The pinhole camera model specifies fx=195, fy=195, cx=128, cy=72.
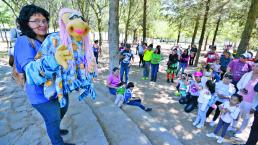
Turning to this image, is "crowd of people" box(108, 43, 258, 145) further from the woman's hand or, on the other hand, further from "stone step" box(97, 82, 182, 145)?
the woman's hand

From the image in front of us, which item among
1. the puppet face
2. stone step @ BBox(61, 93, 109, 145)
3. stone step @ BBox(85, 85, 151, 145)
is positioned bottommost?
stone step @ BBox(85, 85, 151, 145)

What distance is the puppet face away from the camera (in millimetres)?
2018

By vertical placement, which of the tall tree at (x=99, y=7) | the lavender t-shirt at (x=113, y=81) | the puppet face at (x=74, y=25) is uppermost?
the tall tree at (x=99, y=7)

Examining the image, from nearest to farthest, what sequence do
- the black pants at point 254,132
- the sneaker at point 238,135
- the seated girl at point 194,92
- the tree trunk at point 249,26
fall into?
the black pants at point 254,132, the sneaker at point 238,135, the seated girl at point 194,92, the tree trunk at point 249,26

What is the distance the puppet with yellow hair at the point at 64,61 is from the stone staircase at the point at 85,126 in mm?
1241

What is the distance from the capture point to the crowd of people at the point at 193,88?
2.16 meters

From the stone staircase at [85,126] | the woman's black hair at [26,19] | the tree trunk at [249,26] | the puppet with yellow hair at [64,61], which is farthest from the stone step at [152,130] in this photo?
the tree trunk at [249,26]

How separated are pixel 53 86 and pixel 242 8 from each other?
44.3 ft

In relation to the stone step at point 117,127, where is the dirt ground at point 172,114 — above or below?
below

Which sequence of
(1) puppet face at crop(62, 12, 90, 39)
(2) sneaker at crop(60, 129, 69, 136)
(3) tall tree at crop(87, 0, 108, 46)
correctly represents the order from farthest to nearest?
(3) tall tree at crop(87, 0, 108, 46) → (2) sneaker at crop(60, 129, 69, 136) → (1) puppet face at crop(62, 12, 90, 39)

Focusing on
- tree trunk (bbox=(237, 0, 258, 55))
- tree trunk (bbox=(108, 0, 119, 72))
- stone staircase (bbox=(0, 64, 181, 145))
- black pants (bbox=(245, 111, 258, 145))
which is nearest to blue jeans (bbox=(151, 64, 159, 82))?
tree trunk (bbox=(108, 0, 119, 72))

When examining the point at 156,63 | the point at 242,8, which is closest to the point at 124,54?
the point at 156,63

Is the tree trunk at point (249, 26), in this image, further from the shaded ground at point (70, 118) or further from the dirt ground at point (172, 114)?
the shaded ground at point (70, 118)

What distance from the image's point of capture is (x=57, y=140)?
2389 millimetres
